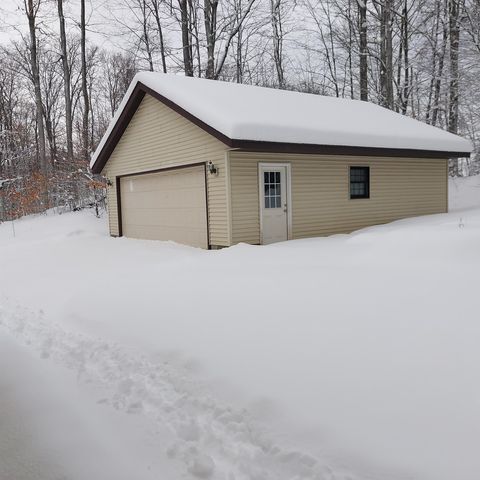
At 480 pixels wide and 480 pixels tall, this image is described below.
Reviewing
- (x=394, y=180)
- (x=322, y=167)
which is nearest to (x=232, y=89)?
(x=322, y=167)

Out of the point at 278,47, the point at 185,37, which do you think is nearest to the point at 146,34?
the point at 185,37

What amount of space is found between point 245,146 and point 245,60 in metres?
18.3

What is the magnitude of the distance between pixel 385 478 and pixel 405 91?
23982 mm

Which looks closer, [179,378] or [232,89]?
[179,378]

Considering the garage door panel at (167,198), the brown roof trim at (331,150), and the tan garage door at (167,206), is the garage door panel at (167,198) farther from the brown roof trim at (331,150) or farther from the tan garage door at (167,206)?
the brown roof trim at (331,150)

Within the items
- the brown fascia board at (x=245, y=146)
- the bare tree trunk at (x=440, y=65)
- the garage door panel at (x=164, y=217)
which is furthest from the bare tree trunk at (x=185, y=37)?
the bare tree trunk at (x=440, y=65)

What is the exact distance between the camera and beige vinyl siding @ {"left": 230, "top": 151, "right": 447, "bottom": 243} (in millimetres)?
10406

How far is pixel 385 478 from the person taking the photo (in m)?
2.48

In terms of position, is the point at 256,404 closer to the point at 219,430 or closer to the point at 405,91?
the point at 219,430

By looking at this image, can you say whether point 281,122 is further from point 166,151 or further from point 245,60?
point 245,60

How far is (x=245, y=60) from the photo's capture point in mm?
25875

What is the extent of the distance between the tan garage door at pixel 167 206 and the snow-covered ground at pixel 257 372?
173 inches

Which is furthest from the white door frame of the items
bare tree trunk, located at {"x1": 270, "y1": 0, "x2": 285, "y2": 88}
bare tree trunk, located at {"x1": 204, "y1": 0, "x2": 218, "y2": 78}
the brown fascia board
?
bare tree trunk, located at {"x1": 270, "y1": 0, "x2": 285, "y2": 88}

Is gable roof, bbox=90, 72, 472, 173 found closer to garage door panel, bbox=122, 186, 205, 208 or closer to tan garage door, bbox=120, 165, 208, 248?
tan garage door, bbox=120, 165, 208, 248
